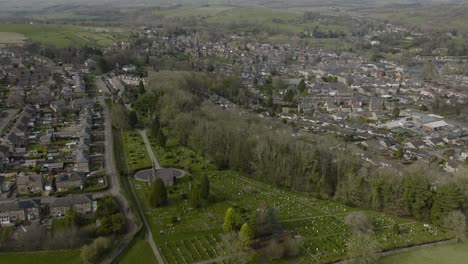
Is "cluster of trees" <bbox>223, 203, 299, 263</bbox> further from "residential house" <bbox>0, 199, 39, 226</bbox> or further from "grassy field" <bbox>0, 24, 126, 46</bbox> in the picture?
"grassy field" <bbox>0, 24, 126, 46</bbox>

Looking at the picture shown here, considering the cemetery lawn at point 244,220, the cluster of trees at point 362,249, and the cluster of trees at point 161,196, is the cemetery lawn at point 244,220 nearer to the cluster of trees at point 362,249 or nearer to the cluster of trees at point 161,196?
the cluster of trees at point 161,196

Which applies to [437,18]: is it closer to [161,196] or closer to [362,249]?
[362,249]

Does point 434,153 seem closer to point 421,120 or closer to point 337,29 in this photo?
point 421,120

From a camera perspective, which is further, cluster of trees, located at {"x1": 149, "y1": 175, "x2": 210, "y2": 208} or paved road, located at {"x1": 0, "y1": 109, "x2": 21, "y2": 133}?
paved road, located at {"x1": 0, "y1": 109, "x2": 21, "y2": 133}

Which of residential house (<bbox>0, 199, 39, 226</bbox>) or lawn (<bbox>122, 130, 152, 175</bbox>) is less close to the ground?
residential house (<bbox>0, 199, 39, 226</bbox>)

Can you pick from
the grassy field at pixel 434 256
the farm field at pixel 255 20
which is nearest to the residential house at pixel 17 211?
the grassy field at pixel 434 256

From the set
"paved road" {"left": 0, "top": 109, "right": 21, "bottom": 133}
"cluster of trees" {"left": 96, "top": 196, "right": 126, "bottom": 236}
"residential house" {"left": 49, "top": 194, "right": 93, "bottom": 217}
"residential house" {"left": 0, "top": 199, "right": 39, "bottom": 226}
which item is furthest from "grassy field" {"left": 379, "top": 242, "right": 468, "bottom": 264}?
"paved road" {"left": 0, "top": 109, "right": 21, "bottom": 133}
